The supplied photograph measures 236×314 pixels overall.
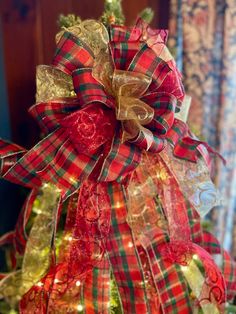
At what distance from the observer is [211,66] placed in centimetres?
111

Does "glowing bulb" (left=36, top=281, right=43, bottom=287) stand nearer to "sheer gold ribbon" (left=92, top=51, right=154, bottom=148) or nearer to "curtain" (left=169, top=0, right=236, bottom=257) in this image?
"sheer gold ribbon" (left=92, top=51, right=154, bottom=148)

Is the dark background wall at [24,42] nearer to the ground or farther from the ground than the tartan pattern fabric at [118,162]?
farther from the ground

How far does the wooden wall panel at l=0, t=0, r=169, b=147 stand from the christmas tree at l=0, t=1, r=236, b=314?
0.38 m

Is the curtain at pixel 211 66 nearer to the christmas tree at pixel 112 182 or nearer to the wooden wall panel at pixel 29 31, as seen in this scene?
the wooden wall panel at pixel 29 31

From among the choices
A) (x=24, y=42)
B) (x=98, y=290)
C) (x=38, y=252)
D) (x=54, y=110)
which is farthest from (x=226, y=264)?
(x=24, y=42)

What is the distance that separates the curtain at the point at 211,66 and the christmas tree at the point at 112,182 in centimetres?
27

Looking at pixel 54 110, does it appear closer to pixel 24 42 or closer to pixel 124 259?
pixel 124 259

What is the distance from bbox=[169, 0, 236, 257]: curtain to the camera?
3.42 feet

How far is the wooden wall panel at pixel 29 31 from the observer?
44.2 inches

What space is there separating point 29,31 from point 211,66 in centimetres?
55

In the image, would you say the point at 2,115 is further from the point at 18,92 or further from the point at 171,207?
the point at 171,207

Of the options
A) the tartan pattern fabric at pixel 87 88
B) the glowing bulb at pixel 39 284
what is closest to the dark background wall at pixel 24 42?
the glowing bulb at pixel 39 284

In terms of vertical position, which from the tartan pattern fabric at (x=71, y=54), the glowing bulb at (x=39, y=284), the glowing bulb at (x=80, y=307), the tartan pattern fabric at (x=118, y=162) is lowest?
the glowing bulb at (x=80, y=307)

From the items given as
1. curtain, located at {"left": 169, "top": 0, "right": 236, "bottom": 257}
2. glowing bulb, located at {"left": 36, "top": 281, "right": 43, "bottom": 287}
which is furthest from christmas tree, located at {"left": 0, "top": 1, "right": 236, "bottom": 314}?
curtain, located at {"left": 169, "top": 0, "right": 236, "bottom": 257}
